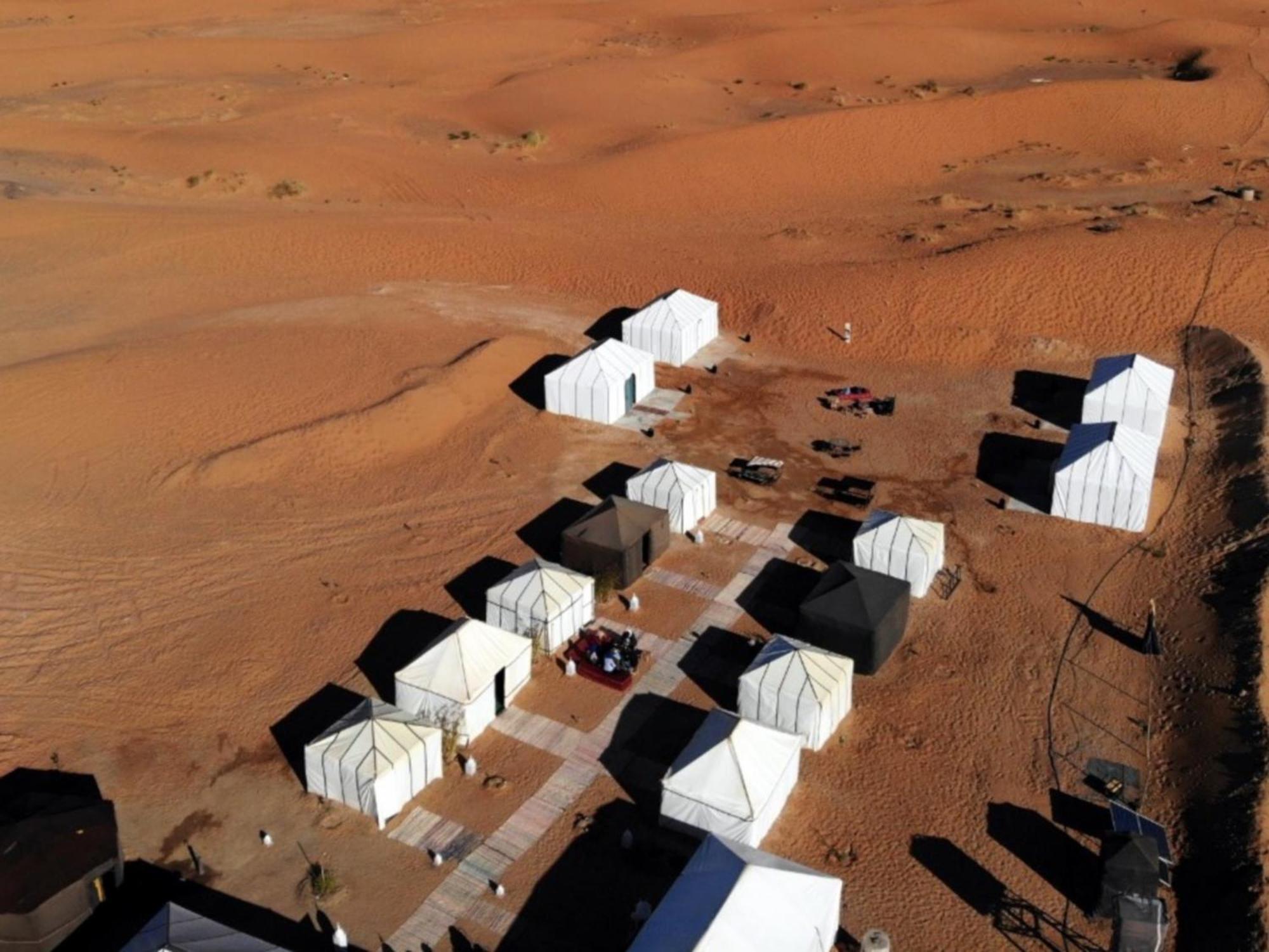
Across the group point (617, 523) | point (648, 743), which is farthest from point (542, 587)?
point (648, 743)

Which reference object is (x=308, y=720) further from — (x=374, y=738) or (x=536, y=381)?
(x=536, y=381)

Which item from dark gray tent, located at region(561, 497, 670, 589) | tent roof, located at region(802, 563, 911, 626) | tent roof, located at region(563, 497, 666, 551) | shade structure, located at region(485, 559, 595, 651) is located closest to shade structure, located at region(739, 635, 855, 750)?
tent roof, located at region(802, 563, 911, 626)

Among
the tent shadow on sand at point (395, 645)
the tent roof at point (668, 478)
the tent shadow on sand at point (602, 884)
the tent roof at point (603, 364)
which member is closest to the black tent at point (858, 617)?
the tent roof at point (668, 478)

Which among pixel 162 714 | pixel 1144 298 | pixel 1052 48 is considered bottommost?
pixel 162 714

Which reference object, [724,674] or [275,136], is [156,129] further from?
[724,674]

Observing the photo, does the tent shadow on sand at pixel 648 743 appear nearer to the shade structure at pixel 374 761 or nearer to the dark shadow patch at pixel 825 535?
the shade structure at pixel 374 761

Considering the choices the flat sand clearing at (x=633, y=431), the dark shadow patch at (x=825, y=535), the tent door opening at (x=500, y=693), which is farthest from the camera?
the dark shadow patch at (x=825, y=535)

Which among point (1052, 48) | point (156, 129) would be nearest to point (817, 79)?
point (1052, 48)
